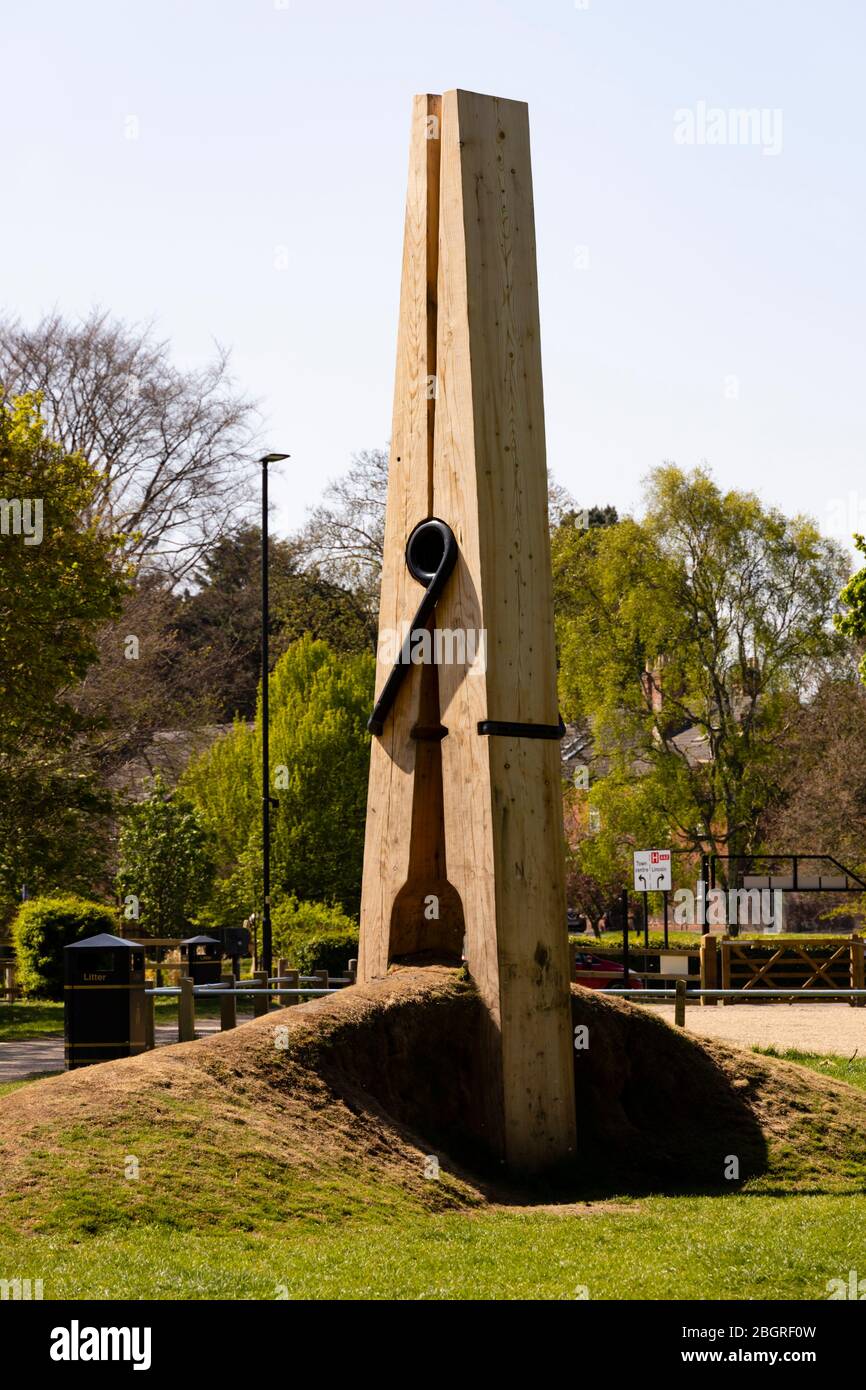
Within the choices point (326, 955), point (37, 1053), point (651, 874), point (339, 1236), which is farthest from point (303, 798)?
point (339, 1236)

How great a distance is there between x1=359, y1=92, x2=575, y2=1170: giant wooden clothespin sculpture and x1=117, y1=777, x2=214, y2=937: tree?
2545 cm

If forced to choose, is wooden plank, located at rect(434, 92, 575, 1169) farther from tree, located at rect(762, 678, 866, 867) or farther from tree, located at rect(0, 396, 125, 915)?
tree, located at rect(762, 678, 866, 867)

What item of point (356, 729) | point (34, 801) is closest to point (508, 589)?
point (34, 801)

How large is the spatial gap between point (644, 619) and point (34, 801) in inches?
860

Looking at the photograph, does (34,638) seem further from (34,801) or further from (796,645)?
(796,645)

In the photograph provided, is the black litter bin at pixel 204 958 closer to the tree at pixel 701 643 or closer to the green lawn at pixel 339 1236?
the green lawn at pixel 339 1236

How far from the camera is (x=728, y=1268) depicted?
729 cm

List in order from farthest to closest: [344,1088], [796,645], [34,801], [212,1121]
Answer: [796,645] < [34,801] < [344,1088] < [212,1121]

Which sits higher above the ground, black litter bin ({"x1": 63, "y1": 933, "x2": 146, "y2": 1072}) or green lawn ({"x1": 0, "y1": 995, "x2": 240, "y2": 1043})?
black litter bin ({"x1": 63, "y1": 933, "x2": 146, "y2": 1072})

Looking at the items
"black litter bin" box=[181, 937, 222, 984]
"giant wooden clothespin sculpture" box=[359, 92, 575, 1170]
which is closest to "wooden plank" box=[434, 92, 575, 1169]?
"giant wooden clothespin sculpture" box=[359, 92, 575, 1170]

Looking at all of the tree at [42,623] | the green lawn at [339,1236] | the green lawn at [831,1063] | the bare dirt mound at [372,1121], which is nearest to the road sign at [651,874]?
the green lawn at [831,1063]

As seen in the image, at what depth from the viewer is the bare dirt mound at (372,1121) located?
834cm

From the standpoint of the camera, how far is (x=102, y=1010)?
16422mm

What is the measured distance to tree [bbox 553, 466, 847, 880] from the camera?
144 feet
